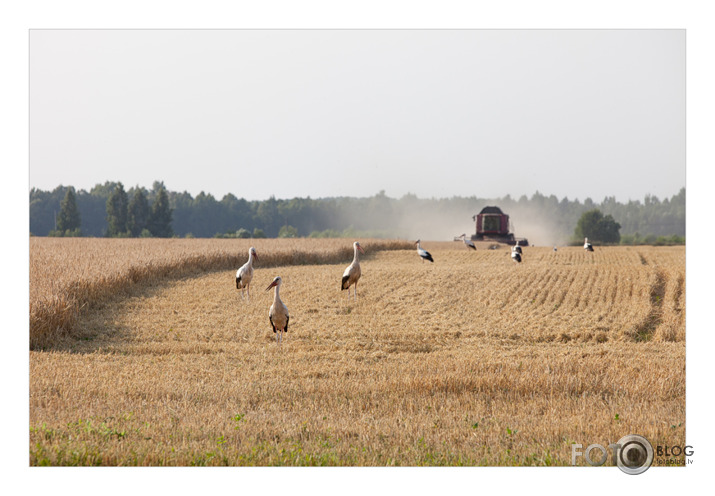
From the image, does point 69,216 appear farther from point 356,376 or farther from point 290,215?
point 356,376

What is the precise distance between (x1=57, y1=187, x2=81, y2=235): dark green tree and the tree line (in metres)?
0.08

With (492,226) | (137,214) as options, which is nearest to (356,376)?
(492,226)

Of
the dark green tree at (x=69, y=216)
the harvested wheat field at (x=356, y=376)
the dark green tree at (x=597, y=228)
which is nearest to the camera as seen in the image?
the harvested wheat field at (x=356, y=376)

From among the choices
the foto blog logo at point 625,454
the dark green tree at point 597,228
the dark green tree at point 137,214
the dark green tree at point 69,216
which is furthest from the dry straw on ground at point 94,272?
the dark green tree at point 597,228

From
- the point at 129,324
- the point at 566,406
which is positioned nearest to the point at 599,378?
the point at 566,406

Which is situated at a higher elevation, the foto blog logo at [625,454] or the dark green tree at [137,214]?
the dark green tree at [137,214]

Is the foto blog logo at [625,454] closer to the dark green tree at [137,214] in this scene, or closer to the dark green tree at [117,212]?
the dark green tree at [117,212]

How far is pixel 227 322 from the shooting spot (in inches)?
684

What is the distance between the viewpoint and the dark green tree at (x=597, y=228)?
286 ft

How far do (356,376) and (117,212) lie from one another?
207 feet

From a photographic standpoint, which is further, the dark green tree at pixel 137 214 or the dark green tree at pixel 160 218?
the dark green tree at pixel 160 218

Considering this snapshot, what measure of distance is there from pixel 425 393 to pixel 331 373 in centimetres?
211

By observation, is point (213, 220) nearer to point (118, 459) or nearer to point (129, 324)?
point (129, 324)

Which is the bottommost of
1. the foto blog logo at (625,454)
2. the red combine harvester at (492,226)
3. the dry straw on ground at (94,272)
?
the foto blog logo at (625,454)
